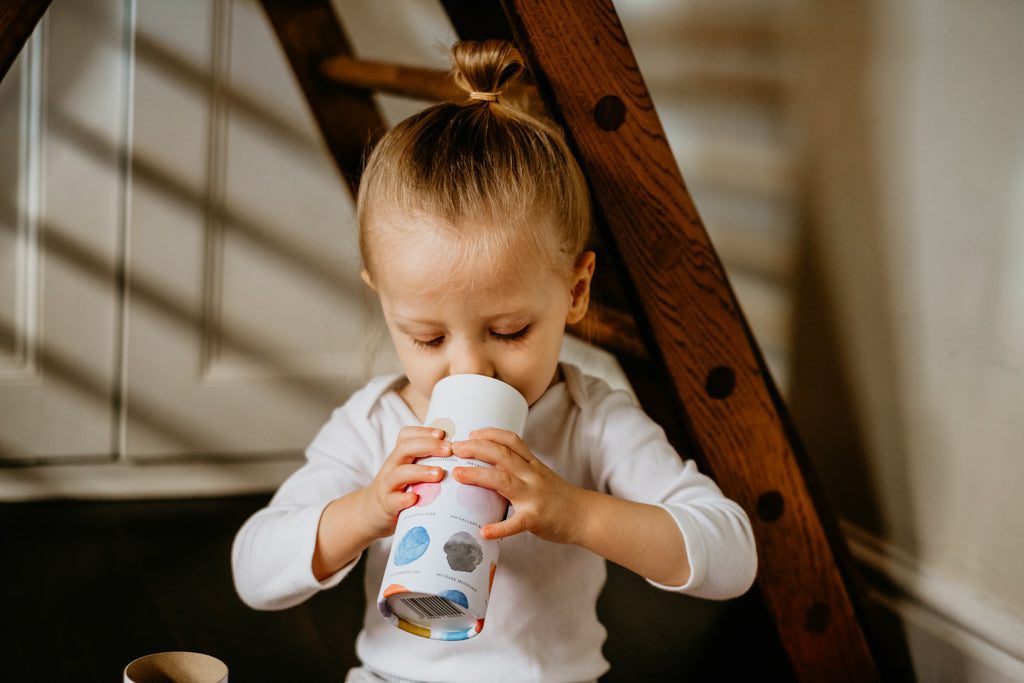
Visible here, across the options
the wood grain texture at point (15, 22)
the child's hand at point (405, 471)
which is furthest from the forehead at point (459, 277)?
the wood grain texture at point (15, 22)

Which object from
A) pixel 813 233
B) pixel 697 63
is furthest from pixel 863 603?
pixel 697 63

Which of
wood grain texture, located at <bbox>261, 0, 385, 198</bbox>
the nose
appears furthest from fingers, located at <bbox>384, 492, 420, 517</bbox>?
wood grain texture, located at <bbox>261, 0, 385, 198</bbox>

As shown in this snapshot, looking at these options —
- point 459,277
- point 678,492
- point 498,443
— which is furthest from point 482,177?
point 678,492

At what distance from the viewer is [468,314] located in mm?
779

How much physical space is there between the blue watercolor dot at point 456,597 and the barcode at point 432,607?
0.01 meters

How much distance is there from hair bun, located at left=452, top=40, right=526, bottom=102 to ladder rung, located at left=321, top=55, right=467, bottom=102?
0.10 meters

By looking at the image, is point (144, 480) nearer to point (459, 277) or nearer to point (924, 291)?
point (459, 277)

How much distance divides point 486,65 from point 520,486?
36 cm

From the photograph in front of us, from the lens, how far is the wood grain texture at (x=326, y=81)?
1.40 m

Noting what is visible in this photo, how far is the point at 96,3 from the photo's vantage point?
4.90 feet

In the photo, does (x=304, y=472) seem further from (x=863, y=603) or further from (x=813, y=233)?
(x=813, y=233)

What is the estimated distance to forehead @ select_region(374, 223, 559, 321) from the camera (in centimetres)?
77

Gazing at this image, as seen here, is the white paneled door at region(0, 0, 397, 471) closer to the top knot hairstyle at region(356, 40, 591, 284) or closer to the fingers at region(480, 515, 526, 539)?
the top knot hairstyle at region(356, 40, 591, 284)

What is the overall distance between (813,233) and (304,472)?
2.27ft
